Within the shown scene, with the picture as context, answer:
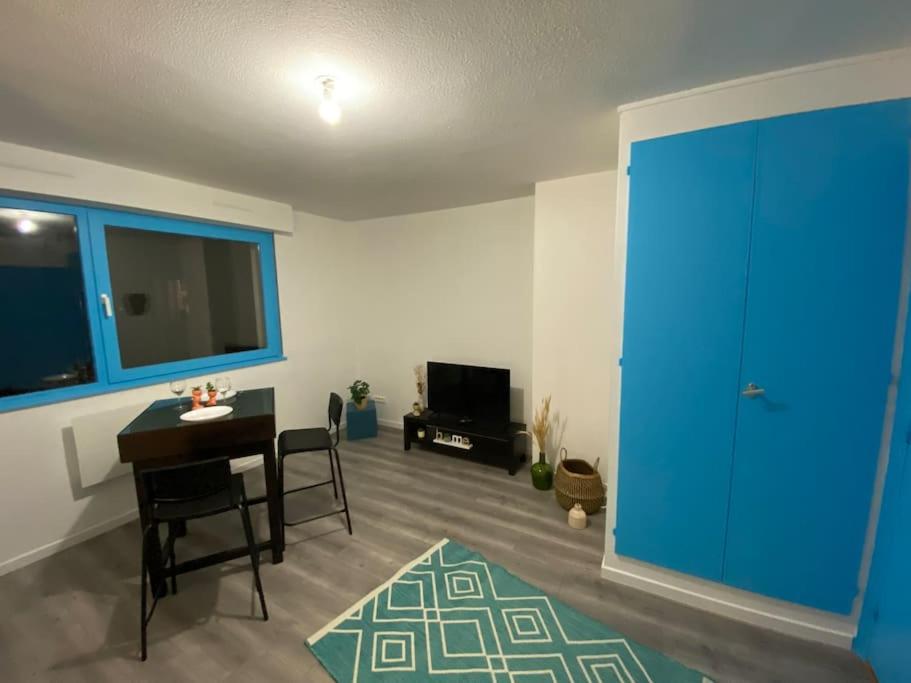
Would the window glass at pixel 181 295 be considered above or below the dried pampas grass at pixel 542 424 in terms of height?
above

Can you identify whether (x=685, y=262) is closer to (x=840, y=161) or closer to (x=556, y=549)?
(x=840, y=161)

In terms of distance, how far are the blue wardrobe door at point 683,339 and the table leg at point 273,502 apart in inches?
80.4

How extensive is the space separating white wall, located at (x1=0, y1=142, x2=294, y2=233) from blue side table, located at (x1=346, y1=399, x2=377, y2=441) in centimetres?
216

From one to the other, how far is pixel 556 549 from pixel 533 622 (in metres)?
0.59

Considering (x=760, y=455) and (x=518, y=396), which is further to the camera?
(x=518, y=396)

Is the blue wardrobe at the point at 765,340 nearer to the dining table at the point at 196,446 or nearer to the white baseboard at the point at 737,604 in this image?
the white baseboard at the point at 737,604

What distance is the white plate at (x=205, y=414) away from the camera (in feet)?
6.72

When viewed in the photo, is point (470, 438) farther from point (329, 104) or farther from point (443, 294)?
point (329, 104)

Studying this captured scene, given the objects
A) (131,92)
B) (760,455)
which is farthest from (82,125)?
(760,455)

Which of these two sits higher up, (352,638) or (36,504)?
(36,504)

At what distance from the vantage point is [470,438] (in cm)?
344

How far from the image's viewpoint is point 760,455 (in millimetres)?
1674

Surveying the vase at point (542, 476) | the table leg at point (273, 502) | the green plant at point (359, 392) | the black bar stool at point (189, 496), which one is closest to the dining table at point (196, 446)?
the table leg at point (273, 502)

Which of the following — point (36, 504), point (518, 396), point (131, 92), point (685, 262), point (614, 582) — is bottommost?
point (614, 582)
